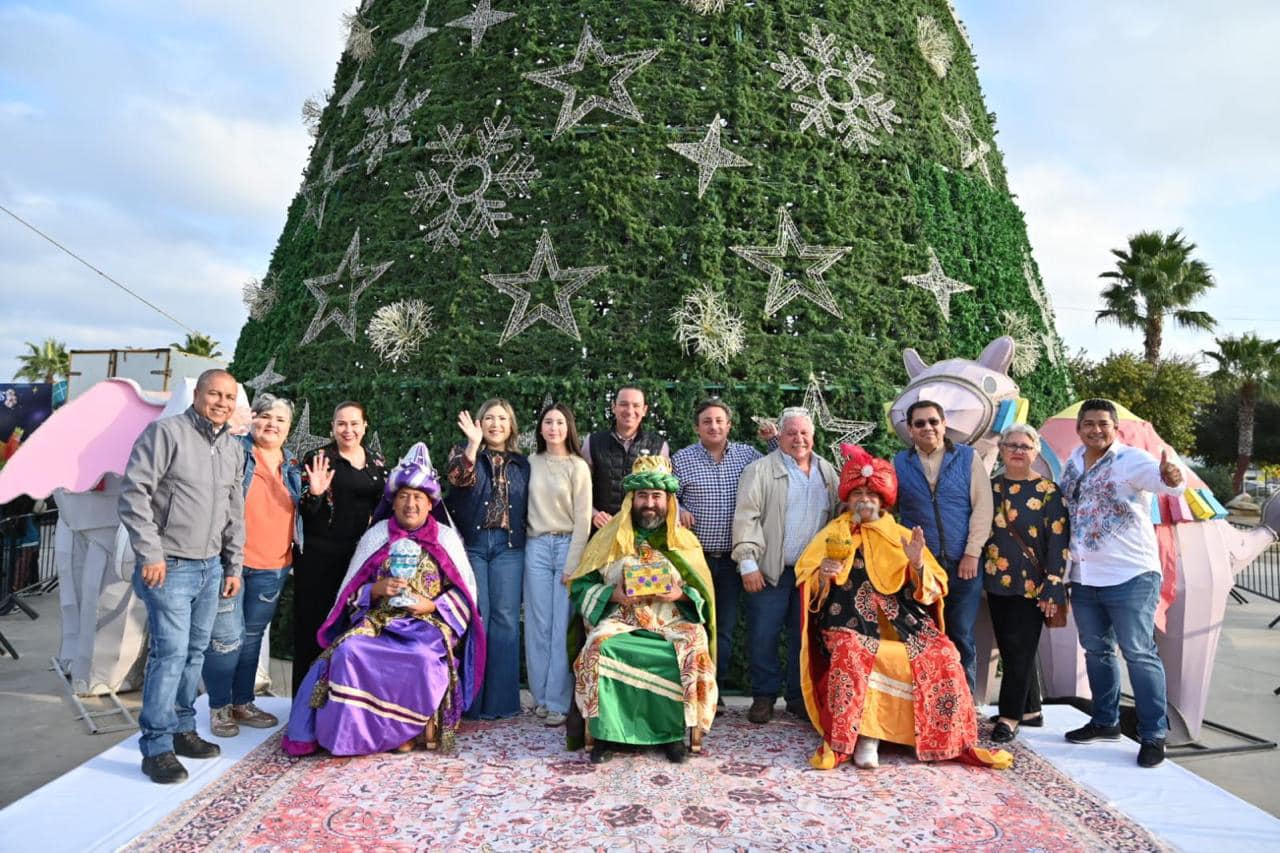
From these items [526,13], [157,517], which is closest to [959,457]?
[157,517]

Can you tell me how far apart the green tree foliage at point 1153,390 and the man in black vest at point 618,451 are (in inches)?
782

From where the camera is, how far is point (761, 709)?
4559 mm

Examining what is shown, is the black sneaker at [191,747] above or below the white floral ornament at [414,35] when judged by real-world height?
below

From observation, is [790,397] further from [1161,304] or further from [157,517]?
[1161,304]

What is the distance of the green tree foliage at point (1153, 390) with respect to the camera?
70.2 ft

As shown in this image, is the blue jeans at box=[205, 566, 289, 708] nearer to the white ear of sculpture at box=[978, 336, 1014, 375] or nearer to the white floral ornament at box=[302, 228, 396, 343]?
the white floral ornament at box=[302, 228, 396, 343]

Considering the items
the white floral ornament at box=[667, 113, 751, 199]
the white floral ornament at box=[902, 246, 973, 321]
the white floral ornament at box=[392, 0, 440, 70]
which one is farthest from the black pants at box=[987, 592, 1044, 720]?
the white floral ornament at box=[392, 0, 440, 70]

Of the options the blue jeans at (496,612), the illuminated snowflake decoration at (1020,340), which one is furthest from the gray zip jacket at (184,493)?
the illuminated snowflake decoration at (1020,340)

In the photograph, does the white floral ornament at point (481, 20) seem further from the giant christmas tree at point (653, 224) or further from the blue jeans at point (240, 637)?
the blue jeans at point (240, 637)

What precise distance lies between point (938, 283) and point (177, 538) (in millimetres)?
5163

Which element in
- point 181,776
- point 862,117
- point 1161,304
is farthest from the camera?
point 1161,304

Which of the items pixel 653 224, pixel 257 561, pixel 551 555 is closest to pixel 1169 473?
pixel 551 555

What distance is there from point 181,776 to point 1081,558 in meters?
4.42

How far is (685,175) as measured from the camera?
5871mm
